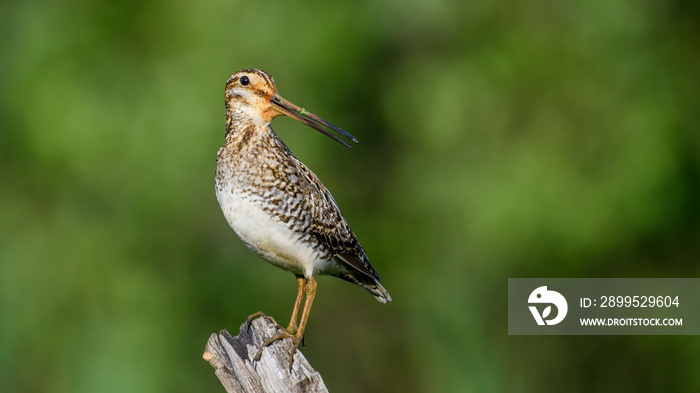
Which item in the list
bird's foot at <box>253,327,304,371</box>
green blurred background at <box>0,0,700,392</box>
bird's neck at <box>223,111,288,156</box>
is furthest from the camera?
green blurred background at <box>0,0,700,392</box>

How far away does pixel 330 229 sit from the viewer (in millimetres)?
5391

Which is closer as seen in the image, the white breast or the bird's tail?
the white breast

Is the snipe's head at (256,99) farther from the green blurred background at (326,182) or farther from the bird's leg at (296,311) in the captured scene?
the green blurred background at (326,182)

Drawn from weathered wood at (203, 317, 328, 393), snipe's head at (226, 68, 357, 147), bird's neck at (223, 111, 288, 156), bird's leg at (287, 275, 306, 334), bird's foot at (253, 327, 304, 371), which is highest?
snipe's head at (226, 68, 357, 147)

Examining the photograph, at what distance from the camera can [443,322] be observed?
9.36 m

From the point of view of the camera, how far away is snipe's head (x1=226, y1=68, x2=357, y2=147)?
508 centimetres

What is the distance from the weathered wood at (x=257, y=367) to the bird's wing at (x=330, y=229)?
826mm

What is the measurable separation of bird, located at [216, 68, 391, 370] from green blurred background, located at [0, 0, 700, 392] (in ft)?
12.8

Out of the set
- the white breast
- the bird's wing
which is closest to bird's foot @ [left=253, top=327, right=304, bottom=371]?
A: the white breast

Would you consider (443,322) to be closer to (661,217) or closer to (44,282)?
(661,217)

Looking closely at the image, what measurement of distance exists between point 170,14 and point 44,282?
297 centimetres

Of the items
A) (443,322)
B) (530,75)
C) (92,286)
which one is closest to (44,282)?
(92,286)

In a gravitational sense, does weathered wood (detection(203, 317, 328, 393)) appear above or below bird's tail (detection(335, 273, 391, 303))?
below

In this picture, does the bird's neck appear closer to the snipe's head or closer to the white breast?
the snipe's head
